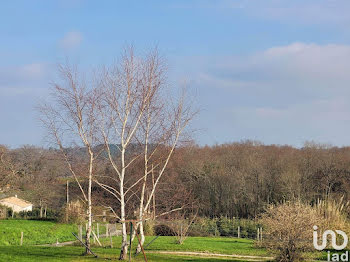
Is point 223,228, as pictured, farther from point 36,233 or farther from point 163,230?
point 36,233

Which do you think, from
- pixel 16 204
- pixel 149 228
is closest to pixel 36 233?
pixel 149 228

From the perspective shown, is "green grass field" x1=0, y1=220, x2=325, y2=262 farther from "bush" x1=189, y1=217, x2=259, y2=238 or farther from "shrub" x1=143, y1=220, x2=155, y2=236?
"bush" x1=189, y1=217, x2=259, y2=238

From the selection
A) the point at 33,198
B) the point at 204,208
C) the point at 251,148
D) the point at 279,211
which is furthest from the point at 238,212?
the point at 279,211

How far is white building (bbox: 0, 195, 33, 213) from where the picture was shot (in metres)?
51.8

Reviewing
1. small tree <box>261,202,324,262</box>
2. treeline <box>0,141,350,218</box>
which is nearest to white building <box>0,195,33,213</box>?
treeline <box>0,141,350,218</box>

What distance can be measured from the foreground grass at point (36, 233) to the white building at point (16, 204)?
14093 millimetres

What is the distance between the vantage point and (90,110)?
62.5 ft

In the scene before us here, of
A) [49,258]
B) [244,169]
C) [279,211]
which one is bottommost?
[49,258]

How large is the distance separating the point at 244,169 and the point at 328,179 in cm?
944

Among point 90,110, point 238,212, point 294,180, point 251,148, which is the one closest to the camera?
point 90,110

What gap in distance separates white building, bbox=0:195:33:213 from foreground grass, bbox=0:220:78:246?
46.2 feet

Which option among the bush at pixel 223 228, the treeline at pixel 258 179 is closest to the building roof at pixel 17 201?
the treeline at pixel 258 179

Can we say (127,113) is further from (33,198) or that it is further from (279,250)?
(33,198)

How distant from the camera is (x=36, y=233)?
35.2 m
